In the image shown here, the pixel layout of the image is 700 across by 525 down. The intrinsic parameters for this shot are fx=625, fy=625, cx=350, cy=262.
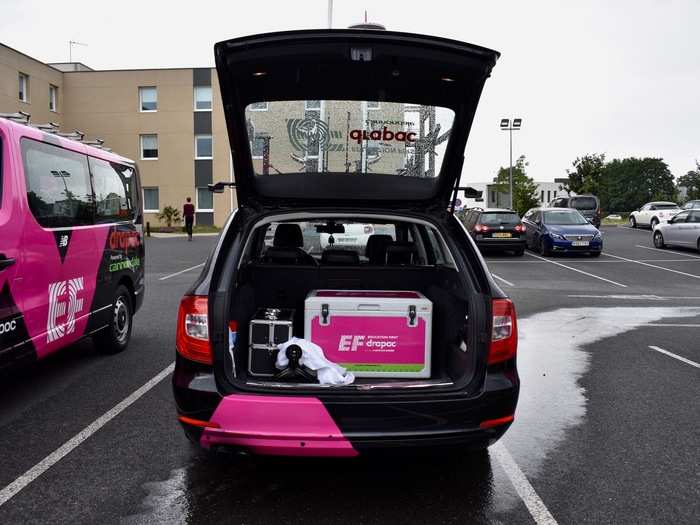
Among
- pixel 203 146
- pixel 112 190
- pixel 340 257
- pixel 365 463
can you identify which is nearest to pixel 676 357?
pixel 340 257

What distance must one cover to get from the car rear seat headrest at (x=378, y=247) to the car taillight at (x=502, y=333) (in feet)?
5.65

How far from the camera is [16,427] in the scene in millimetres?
4305

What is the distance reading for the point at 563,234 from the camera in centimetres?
1972

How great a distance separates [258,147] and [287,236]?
128 centimetres

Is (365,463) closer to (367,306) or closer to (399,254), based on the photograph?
(367,306)

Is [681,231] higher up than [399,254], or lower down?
lower down

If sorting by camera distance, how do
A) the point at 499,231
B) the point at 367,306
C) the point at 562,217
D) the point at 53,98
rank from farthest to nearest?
1. the point at 53,98
2. the point at 562,217
3. the point at 499,231
4. the point at 367,306

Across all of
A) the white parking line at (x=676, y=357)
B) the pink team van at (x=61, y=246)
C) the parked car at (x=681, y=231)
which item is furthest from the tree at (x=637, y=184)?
the pink team van at (x=61, y=246)

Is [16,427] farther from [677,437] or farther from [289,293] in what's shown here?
[677,437]

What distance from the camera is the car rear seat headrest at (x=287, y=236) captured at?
4941 millimetres

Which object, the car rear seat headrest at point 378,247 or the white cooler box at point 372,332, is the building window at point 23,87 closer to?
the car rear seat headrest at point 378,247

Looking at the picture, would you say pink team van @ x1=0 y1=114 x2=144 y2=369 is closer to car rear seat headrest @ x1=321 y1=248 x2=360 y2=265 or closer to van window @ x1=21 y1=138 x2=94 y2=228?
van window @ x1=21 y1=138 x2=94 y2=228

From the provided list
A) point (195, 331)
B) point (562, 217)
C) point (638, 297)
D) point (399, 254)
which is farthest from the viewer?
point (562, 217)

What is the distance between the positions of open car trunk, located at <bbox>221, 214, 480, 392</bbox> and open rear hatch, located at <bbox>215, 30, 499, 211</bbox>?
1.86 ft
